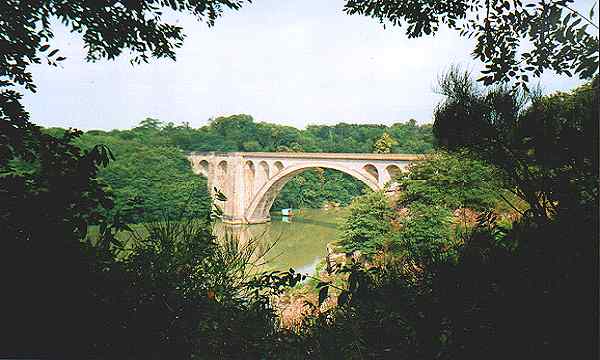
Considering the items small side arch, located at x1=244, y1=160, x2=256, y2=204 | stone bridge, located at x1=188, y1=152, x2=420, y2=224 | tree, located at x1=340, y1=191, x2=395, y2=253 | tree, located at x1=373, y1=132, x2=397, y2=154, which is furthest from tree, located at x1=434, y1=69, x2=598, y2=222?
small side arch, located at x1=244, y1=160, x2=256, y2=204

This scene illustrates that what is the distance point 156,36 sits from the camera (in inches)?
84.6

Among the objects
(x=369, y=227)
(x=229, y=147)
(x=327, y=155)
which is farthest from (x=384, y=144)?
(x=229, y=147)

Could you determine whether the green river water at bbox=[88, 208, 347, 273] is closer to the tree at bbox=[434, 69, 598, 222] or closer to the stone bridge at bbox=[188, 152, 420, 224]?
the stone bridge at bbox=[188, 152, 420, 224]

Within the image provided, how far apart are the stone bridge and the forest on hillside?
0.45 metres

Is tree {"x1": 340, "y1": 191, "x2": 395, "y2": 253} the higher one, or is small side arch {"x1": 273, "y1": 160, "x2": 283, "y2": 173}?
small side arch {"x1": 273, "y1": 160, "x2": 283, "y2": 173}

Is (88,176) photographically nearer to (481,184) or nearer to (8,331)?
(8,331)

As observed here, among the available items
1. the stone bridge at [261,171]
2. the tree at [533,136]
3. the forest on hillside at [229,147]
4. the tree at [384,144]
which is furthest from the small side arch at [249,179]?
the tree at [533,136]

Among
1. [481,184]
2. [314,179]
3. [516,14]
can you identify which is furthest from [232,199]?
[516,14]

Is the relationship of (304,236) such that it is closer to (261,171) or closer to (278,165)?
(278,165)

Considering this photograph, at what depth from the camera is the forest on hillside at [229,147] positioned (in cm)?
517

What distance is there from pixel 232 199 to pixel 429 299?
18333mm

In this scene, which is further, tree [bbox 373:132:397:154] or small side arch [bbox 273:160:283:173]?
small side arch [bbox 273:160:283:173]

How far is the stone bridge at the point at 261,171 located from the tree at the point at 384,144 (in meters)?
0.22

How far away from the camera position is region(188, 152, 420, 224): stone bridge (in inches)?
521
